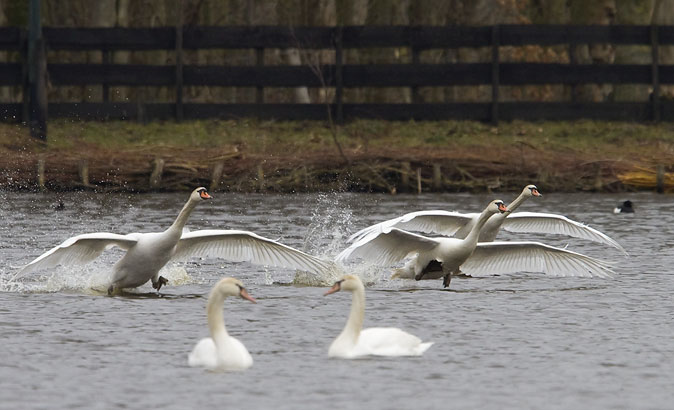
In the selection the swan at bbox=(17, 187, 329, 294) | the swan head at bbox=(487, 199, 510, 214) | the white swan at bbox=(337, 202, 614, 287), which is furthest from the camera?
the swan head at bbox=(487, 199, 510, 214)

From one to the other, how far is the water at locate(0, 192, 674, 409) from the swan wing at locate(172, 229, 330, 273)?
0.31m

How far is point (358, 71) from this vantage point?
30531 millimetres

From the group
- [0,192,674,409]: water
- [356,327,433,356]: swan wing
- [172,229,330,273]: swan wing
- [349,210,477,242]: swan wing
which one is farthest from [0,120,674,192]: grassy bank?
[356,327,433,356]: swan wing

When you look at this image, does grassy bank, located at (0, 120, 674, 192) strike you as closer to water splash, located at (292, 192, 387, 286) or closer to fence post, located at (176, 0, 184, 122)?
water splash, located at (292, 192, 387, 286)

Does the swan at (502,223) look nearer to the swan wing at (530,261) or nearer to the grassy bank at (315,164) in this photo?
the swan wing at (530,261)

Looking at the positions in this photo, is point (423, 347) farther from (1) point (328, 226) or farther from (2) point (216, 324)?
(1) point (328, 226)

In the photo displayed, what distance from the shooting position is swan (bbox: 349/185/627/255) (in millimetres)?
16203

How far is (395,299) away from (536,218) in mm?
3037

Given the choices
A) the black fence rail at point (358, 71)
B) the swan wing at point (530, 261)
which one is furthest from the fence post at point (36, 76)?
the swan wing at point (530, 261)

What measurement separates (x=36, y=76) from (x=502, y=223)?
13904mm

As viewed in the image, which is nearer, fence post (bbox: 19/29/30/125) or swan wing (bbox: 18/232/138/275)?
swan wing (bbox: 18/232/138/275)

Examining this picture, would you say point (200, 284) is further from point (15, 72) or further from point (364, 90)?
point (364, 90)

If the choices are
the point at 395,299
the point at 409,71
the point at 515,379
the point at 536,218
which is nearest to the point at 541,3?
the point at 409,71

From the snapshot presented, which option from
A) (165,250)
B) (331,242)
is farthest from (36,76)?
(165,250)
